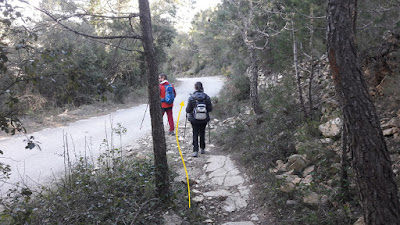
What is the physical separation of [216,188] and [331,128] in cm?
280

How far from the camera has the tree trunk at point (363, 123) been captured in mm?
2916

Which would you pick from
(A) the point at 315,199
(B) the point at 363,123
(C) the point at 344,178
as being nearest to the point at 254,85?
(C) the point at 344,178

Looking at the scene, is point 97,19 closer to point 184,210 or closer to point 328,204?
point 184,210

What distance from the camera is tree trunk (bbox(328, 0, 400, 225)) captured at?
2916 millimetres

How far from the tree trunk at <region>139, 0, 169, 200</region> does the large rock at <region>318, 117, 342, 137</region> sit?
12.1 feet

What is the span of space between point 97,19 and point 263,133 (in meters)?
5.15

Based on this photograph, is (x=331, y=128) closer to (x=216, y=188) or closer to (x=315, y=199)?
(x=315, y=199)

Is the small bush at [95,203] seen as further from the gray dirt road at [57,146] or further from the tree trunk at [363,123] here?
the tree trunk at [363,123]

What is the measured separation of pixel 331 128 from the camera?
5992 mm

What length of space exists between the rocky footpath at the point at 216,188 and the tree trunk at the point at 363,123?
1817 mm

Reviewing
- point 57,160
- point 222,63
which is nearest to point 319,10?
point 57,160

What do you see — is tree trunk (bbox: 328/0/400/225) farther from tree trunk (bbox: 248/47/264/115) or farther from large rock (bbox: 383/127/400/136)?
tree trunk (bbox: 248/47/264/115)

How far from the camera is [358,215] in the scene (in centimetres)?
360

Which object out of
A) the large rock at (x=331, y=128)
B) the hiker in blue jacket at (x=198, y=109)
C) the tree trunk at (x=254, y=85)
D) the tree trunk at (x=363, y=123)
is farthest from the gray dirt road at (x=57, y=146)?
the large rock at (x=331, y=128)
